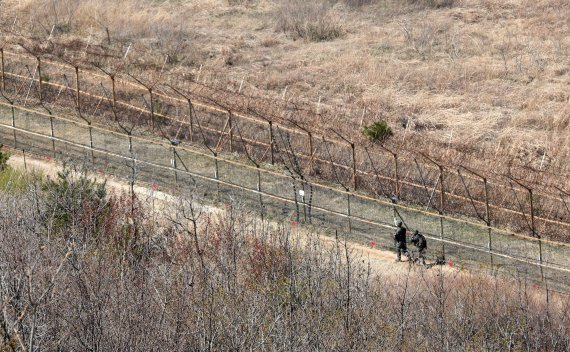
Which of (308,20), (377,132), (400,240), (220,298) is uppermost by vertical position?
(220,298)

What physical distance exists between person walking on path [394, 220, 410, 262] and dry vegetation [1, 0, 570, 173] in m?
9.11

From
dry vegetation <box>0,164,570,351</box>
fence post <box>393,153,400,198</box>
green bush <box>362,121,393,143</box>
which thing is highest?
dry vegetation <box>0,164,570,351</box>

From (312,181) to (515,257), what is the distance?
245 inches

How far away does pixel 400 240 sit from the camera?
2655cm

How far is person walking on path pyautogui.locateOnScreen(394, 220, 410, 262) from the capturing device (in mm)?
26411

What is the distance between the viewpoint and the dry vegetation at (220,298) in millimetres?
18562

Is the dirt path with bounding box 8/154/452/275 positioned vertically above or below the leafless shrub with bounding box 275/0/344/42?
above

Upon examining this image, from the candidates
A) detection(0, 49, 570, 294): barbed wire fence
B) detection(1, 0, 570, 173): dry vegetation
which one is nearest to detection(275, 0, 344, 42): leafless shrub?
detection(1, 0, 570, 173): dry vegetation

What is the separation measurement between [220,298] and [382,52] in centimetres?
2669

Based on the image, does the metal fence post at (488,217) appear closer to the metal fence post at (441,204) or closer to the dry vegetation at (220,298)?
the metal fence post at (441,204)

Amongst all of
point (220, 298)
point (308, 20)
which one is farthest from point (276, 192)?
point (308, 20)

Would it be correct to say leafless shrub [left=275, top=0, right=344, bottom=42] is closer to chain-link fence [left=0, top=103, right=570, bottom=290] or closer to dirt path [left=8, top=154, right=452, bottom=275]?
chain-link fence [left=0, top=103, right=570, bottom=290]

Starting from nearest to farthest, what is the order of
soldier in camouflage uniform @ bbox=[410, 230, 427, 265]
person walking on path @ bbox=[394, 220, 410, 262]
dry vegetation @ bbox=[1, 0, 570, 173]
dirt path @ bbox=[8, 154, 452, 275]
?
1. soldier in camouflage uniform @ bbox=[410, 230, 427, 265]
2. person walking on path @ bbox=[394, 220, 410, 262]
3. dirt path @ bbox=[8, 154, 452, 275]
4. dry vegetation @ bbox=[1, 0, 570, 173]

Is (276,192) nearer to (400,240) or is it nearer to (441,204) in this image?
(441,204)
